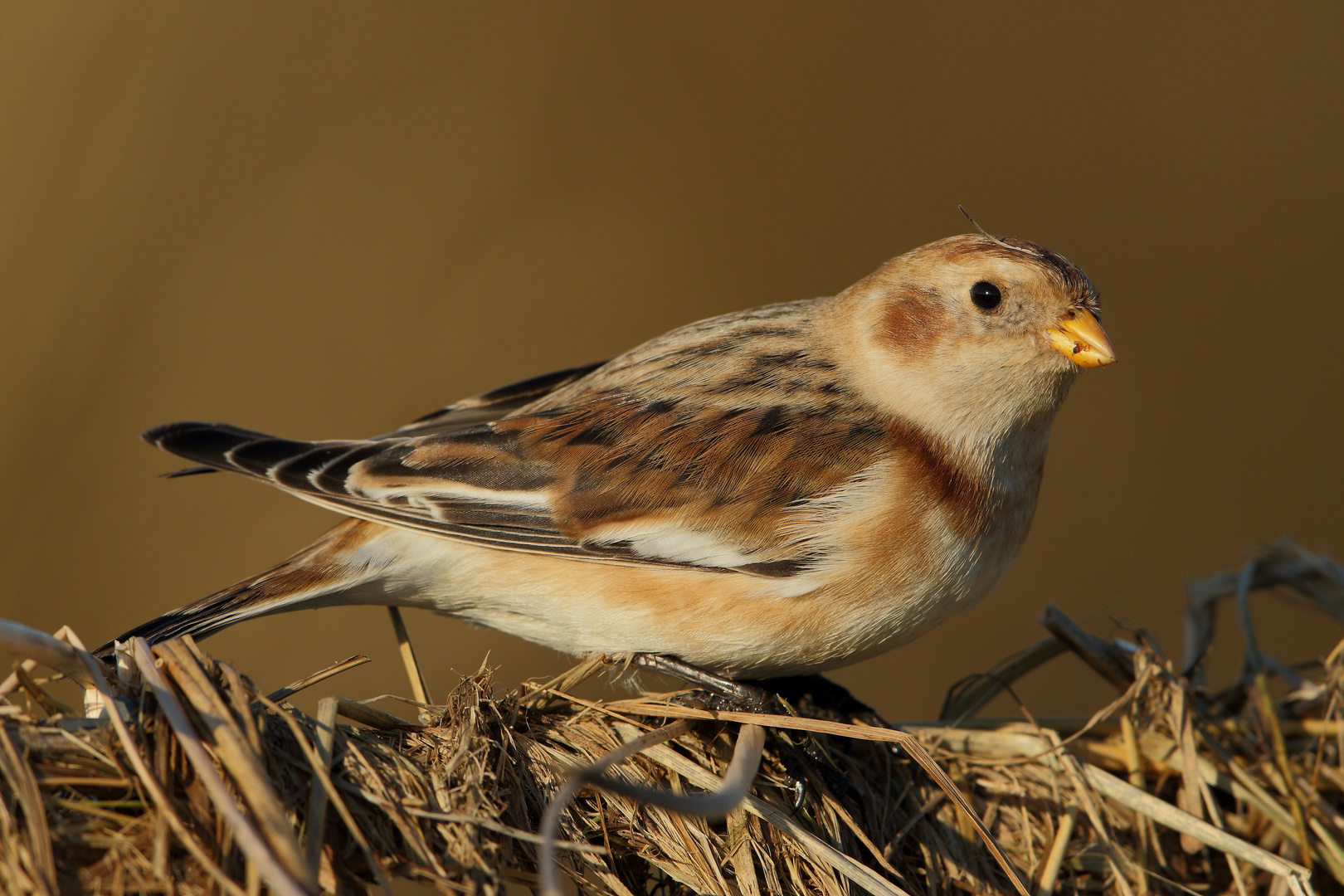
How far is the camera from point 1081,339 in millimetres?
2957

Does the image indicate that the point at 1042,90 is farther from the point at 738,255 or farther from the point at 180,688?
the point at 180,688

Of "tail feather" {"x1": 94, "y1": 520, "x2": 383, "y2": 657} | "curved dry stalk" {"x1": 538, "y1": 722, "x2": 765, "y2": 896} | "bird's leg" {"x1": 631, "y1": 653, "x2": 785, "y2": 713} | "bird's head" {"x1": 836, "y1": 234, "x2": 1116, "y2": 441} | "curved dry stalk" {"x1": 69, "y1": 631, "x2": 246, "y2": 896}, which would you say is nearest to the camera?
"curved dry stalk" {"x1": 538, "y1": 722, "x2": 765, "y2": 896}

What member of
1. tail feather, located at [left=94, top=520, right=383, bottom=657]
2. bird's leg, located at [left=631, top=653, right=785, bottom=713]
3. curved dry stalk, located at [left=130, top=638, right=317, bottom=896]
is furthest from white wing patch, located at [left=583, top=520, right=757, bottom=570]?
curved dry stalk, located at [left=130, top=638, right=317, bottom=896]

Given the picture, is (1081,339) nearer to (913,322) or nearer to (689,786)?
(913,322)

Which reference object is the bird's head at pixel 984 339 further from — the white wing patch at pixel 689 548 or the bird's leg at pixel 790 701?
the bird's leg at pixel 790 701

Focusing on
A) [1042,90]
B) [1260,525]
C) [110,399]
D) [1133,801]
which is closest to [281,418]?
[110,399]

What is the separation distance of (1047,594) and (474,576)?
4642 mm

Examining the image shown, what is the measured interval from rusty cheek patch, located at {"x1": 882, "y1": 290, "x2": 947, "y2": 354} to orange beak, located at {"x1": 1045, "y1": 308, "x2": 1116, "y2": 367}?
329 mm

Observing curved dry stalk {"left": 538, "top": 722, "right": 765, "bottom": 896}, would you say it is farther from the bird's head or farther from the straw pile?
the bird's head

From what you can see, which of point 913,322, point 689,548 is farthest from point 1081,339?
point 689,548

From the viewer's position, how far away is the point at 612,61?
6.16 metres

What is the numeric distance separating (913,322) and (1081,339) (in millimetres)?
497

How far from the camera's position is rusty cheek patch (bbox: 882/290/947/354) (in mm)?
3176

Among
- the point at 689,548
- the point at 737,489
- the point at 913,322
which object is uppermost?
the point at 913,322
